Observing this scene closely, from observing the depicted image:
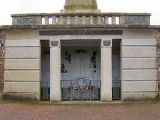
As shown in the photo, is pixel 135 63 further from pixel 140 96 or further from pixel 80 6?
pixel 80 6

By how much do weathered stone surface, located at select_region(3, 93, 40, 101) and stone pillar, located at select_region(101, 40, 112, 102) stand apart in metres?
3.01

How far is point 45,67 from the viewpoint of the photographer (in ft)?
62.2

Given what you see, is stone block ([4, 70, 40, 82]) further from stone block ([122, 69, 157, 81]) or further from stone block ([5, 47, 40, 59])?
stone block ([122, 69, 157, 81])

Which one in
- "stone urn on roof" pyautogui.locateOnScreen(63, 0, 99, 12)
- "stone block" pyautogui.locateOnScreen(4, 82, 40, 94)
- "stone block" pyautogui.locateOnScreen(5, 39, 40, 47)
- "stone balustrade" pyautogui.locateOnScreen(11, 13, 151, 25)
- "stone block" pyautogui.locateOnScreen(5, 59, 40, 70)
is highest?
"stone urn on roof" pyautogui.locateOnScreen(63, 0, 99, 12)

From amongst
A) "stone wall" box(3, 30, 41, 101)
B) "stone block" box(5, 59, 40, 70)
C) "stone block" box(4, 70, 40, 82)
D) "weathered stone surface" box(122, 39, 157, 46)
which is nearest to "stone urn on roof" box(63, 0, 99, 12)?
"stone wall" box(3, 30, 41, 101)

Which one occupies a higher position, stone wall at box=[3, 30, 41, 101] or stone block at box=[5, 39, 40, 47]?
stone block at box=[5, 39, 40, 47]

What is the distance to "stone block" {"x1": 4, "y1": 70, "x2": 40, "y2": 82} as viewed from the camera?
1619cm

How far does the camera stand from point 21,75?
53.4 ft

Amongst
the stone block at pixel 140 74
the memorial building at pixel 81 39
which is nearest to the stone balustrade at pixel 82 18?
the memorial building at pixel 81 39

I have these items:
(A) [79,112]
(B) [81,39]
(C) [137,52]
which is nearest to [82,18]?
(B) [81,39]

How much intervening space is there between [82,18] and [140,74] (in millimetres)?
3719

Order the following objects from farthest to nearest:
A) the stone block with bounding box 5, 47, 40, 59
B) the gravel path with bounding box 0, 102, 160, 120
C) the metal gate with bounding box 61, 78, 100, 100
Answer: the metal gate with bounding box 61, 78, 100, 100 → the stone block with bounding box 5, 47, 40, 59 → the gravel path with bounding box 0, 102, 160, 120

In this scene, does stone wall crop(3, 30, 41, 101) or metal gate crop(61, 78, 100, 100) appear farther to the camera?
metal gate crop(61, 78, 100, 100)

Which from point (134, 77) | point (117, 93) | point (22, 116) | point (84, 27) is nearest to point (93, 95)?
point (117, 93)
